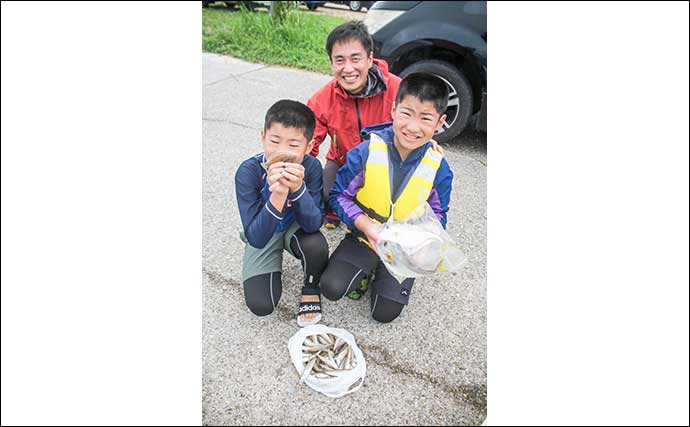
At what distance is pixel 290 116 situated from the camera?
215 cm

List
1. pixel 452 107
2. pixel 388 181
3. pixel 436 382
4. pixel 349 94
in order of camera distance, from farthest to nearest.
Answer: pixel 452 107, pixel 349 94, pixel 388 181, pixel 436 382

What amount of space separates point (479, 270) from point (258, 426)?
5.17 feet

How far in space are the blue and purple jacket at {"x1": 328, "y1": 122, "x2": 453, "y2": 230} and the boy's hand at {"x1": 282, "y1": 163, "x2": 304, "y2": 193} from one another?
35cm

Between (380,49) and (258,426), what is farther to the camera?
(380,49)

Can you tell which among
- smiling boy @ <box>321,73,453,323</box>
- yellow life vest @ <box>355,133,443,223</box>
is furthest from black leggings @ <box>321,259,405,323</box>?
yellow life vest @ <box>355,133,443,223</box>

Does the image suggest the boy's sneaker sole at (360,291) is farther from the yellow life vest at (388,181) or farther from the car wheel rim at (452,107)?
the car wheel rim at (452,107)

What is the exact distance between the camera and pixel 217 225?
123 inches

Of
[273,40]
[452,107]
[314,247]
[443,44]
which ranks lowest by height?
[314,247]

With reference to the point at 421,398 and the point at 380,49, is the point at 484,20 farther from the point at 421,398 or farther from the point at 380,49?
the point at 421,398

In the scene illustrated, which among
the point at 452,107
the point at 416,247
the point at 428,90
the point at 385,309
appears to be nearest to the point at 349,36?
the point at 428,90

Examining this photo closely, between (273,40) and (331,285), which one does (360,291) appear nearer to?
(331,285)

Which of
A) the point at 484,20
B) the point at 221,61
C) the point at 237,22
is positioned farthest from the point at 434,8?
the point at 237,22

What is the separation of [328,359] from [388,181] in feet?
2.91

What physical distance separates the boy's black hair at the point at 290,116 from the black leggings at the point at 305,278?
1.84ft
